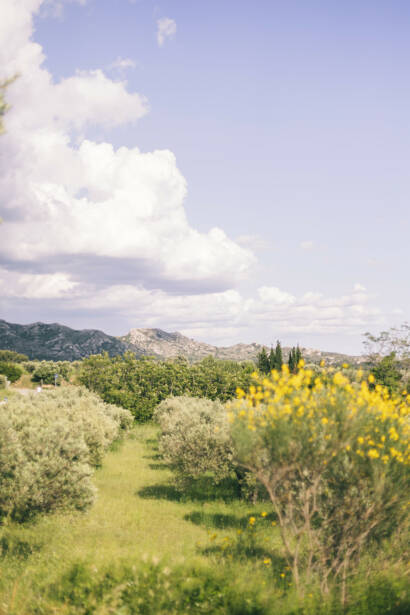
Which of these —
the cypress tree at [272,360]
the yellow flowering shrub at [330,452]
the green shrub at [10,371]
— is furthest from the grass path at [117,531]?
the cypress tree at [272,360]

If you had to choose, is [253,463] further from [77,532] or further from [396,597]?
[77,532]

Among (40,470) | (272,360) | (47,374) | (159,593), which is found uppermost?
(40,470)

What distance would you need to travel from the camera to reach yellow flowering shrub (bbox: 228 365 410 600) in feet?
26.0

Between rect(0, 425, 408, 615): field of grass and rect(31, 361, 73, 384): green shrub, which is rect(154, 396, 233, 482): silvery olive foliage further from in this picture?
rect(31, 361, 73, 384): green shrub

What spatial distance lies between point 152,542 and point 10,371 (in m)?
71.0

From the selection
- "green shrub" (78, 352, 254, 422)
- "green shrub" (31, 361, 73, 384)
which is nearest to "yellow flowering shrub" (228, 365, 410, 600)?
"green shrub" (78, 352, 254, 422)

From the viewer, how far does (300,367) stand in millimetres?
A: 8734

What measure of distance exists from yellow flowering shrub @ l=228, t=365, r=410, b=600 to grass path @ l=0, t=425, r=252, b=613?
2987 millimetres

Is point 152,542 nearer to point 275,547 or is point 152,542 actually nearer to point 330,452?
point 275,547

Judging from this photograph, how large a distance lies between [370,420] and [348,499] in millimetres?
1657

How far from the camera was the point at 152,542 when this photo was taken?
11.8 metres

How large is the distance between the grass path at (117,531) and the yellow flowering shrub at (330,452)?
2.99 m

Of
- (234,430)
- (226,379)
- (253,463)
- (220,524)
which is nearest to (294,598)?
(253,463)

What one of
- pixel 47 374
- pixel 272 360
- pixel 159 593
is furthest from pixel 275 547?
pixel 272 360
